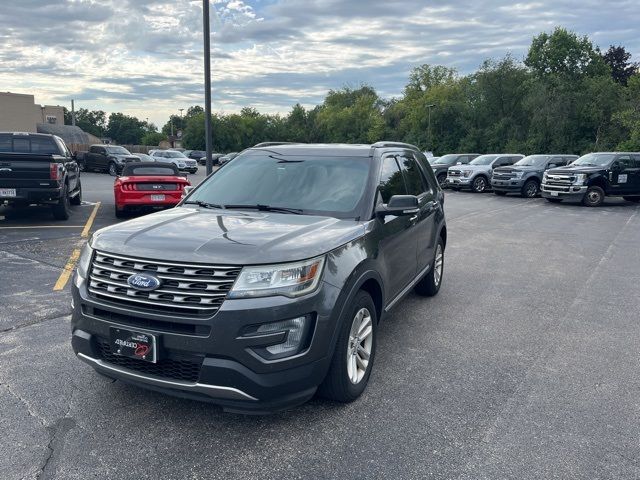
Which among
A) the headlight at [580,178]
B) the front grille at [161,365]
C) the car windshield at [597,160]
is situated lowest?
the front grille at [161,365]

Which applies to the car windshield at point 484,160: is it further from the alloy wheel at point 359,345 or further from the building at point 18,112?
the building at point 18,112

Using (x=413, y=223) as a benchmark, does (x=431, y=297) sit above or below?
below

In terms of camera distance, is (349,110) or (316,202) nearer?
(316,202)

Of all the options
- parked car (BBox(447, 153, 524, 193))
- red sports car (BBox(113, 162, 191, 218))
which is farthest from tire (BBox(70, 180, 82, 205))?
parked car (BBox(447, 153, 524, 193))

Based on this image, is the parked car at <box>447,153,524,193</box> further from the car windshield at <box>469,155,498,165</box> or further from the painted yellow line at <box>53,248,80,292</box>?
the painted yellow line at <box>53,248,80,292</box>

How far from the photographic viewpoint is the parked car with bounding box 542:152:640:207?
18.0 meters

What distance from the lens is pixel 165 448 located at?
3043 millimetres

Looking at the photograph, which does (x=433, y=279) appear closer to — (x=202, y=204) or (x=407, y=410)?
(x=407, y=410)

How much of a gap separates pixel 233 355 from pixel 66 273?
16.8ft

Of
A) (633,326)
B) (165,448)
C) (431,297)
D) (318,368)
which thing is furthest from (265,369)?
(633,326)

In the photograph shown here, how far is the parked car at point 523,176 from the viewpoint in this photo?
69.5 feet

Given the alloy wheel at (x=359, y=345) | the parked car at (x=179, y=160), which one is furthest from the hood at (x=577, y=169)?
the parked car at (x=179, y=160)

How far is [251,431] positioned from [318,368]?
0.61 metres

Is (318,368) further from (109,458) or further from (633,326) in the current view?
(633,326)
